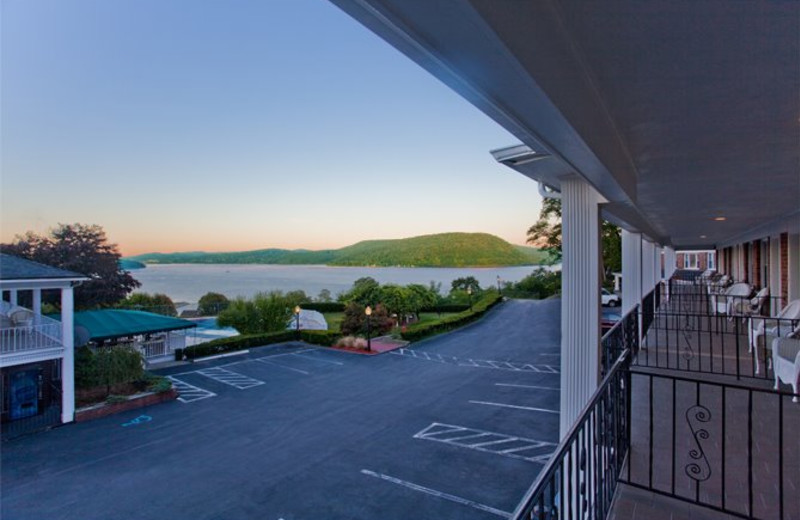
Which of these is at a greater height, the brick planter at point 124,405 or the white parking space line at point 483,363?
the white parking space line at point 483,363

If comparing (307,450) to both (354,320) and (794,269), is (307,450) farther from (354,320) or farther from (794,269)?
(794,269)

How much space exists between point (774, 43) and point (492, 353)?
45.9 feet

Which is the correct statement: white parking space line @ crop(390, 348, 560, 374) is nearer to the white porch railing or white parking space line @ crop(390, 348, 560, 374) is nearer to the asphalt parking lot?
the asphalt parking lot

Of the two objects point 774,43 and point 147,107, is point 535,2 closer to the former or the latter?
point 774,43

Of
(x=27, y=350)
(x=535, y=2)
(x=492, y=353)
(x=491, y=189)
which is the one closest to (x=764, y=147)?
(x=535, y=2)

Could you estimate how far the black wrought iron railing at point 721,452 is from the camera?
7.57 feet

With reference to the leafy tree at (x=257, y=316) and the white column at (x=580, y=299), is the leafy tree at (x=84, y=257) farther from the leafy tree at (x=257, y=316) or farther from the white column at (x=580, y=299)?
the white column at (x=580, y=299)

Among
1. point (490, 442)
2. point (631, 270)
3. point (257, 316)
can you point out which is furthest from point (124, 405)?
point (631, 270)

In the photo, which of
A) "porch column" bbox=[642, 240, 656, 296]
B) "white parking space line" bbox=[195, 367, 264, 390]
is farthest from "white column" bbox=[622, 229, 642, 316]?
"white parking space line" bbox=[195, 367, 264, 390]

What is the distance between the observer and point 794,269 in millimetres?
8773

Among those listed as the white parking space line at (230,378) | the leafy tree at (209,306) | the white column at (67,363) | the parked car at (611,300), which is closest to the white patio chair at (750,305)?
the white parking space line at (230,378)

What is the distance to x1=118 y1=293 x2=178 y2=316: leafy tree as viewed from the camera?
861 inches

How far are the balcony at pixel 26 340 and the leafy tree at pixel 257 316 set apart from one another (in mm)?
9888

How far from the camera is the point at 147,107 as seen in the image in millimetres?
17656
